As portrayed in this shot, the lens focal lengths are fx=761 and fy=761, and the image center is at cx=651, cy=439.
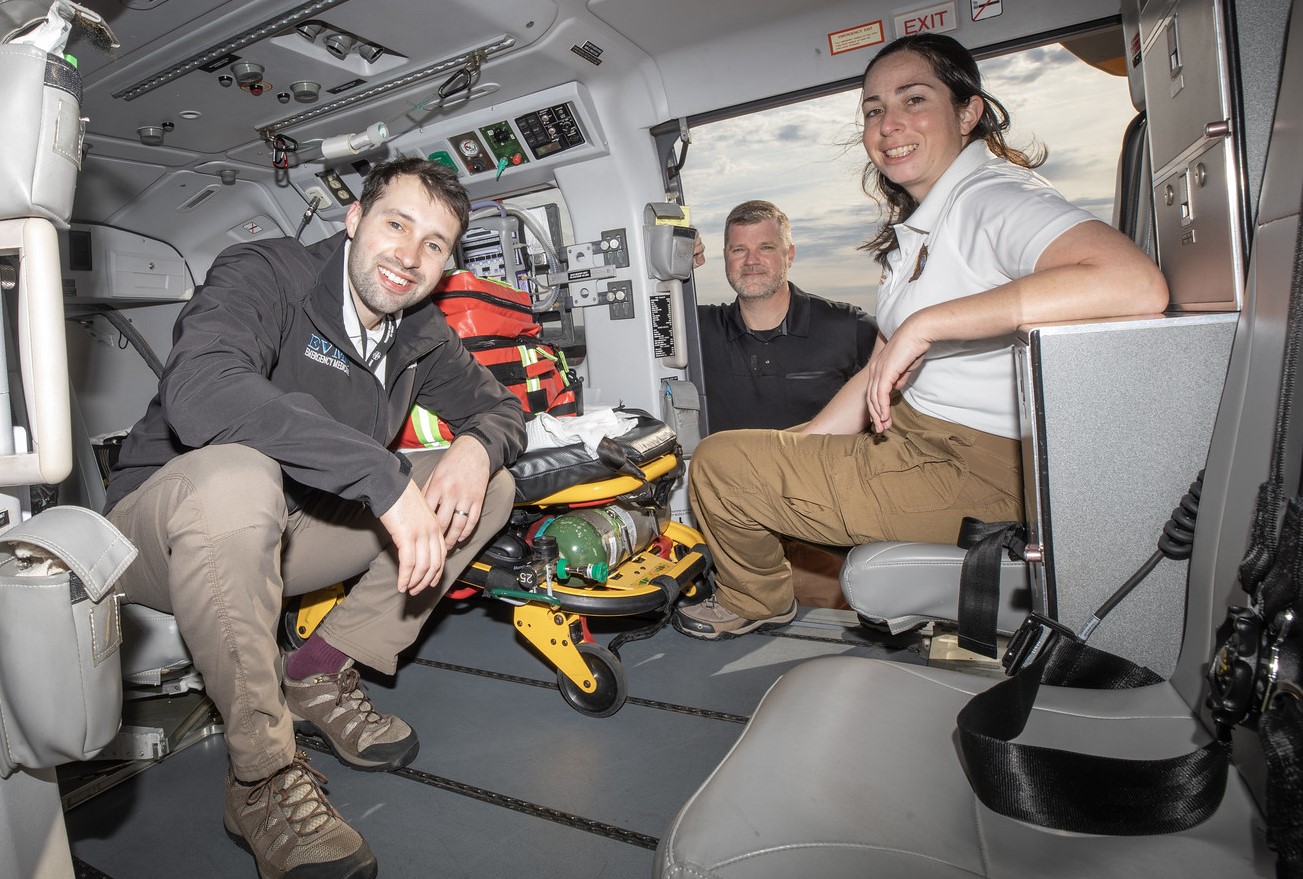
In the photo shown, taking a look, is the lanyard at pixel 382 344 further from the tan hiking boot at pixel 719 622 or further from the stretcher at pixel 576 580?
the tan hiking boot at pixel 719 622

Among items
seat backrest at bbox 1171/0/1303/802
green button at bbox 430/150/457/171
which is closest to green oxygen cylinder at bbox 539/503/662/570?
seat backrest at bbox 1171/0/1303/802

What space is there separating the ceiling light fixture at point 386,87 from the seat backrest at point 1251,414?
3246mm

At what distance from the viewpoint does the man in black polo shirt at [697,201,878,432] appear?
4316mm

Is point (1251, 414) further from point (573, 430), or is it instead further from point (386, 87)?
point (386, 87)

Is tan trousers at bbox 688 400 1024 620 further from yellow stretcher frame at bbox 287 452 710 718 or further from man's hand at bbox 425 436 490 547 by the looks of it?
man's hand at bbox 425 436 490 547

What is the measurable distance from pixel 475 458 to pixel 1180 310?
196 centimetres

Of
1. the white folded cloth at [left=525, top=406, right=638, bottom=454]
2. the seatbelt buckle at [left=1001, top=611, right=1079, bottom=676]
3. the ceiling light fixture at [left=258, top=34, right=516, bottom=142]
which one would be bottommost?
the seatbelt buckle at [left=1001, top=611, right=1079, bottom=676]

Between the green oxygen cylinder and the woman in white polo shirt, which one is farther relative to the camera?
the green oxygen cylinder

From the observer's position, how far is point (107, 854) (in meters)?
2.11

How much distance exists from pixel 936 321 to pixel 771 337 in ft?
8.53

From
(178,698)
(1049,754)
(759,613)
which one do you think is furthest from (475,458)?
(1049,754)

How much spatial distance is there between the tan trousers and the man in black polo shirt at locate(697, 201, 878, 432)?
1463 millimetres

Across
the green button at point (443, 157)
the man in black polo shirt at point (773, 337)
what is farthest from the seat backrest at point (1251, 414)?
the green button at point (443, 157)

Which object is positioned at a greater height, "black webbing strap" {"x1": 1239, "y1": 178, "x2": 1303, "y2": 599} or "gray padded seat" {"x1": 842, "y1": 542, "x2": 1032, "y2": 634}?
"black webbing strap" {"x1": 1239, "y1": 178, "x2": 1303, "y2": 599}
